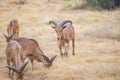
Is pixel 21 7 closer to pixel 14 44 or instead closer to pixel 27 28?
pixel 27 28

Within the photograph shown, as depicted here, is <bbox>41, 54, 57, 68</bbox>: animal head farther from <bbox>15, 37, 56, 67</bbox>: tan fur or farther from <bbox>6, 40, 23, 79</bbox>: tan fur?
<bbox>6, 40, 23, 79</bbox>: tan fur

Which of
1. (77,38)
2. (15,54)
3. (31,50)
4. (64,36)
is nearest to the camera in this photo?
(15,54)

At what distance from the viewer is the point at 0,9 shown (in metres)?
27.9

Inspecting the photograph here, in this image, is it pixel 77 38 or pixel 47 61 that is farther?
pixel 77 38

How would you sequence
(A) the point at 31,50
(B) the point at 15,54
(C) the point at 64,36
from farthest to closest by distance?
(C) the point at 64,36 → (A) the point at 31,50 → (B) the point at 15,54

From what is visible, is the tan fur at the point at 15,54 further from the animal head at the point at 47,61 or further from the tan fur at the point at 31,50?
the animal head at the point at 47,61

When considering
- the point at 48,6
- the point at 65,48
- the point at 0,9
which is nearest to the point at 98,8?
the point at 48,6

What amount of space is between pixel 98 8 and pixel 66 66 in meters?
14.9

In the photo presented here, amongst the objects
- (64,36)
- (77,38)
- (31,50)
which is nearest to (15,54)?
(31,50)

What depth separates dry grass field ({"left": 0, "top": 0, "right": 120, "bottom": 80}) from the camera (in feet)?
40.9

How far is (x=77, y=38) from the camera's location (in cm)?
1914

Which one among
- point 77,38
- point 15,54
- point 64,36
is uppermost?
point 15,54

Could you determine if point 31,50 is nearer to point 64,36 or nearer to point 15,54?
point 15,54

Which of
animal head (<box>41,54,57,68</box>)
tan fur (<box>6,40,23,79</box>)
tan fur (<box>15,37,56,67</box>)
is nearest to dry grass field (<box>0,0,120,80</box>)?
animal head (<box>41,54,57,68</box>)
